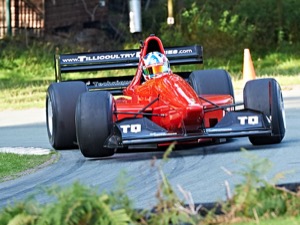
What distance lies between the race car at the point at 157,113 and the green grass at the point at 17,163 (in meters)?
0.49

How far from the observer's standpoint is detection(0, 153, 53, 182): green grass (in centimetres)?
1267

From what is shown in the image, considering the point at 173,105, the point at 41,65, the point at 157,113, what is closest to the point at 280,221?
the point at 173,105

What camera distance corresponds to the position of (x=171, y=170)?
39.3 ft

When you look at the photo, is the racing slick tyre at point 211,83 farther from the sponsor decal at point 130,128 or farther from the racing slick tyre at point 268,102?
the sponsor decal at point 130,128

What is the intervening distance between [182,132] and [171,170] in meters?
0.90

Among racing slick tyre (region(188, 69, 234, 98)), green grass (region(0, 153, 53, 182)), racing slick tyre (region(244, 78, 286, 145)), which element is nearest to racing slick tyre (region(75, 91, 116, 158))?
green grass (region(0, 153, 53, 182))

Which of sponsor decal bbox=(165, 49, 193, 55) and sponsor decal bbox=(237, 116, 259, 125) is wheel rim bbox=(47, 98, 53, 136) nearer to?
Answer: sponsor decal bbox=(165, 49, 193, 55)

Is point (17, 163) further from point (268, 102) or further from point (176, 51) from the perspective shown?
point (176, 51)

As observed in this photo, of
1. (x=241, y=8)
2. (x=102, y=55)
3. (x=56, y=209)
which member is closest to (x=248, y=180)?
(x=56, y=209)

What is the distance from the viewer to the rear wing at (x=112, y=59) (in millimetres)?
16094

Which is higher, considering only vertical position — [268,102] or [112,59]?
[112,59]

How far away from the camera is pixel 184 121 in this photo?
1282cm

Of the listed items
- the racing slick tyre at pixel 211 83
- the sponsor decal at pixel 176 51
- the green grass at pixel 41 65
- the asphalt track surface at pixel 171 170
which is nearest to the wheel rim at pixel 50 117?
the asphalt track surface at pixel 171 170

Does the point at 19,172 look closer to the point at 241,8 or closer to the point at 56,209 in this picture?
the point at 56,209
